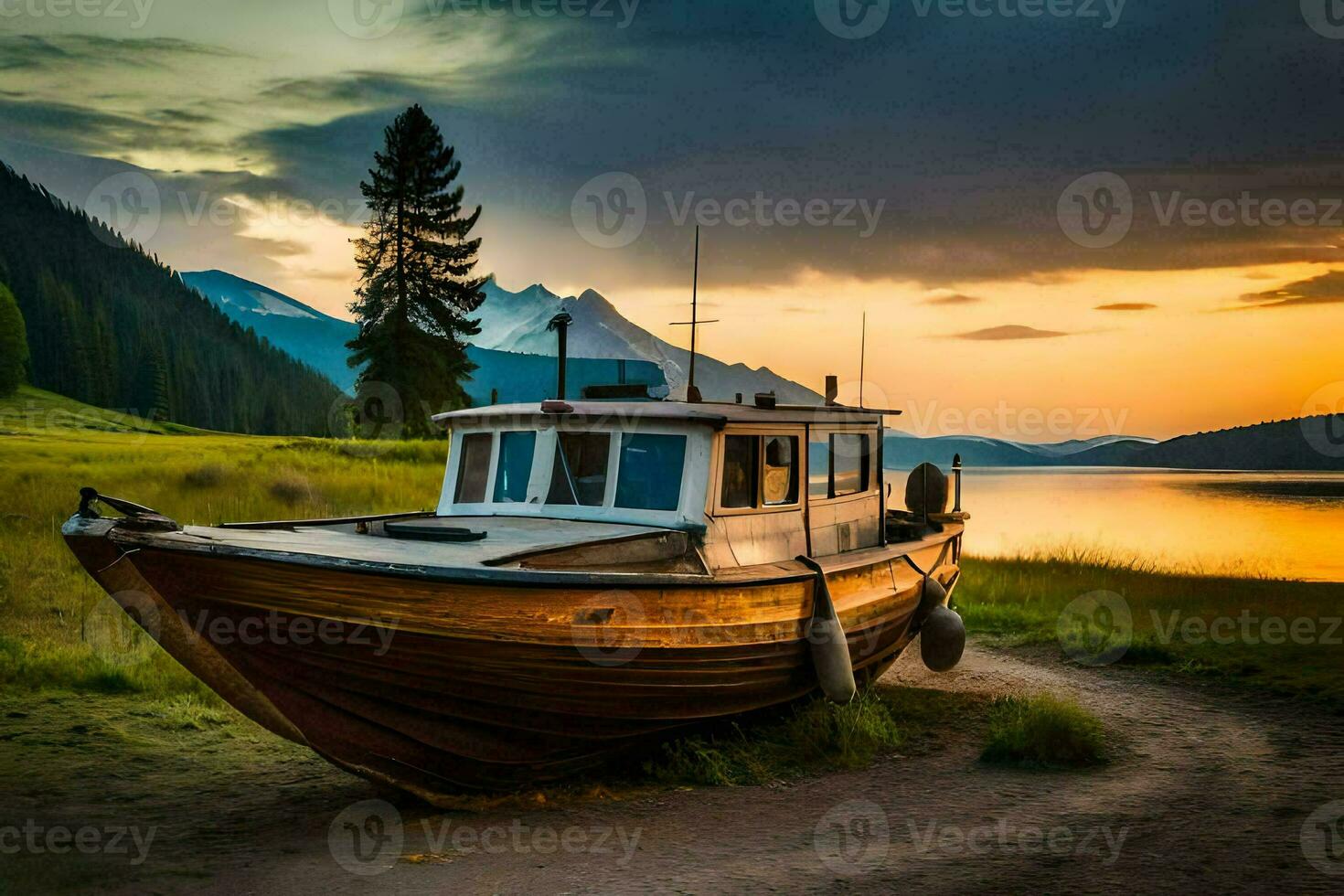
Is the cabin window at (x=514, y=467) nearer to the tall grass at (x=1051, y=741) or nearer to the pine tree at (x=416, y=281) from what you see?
the tall grass at (x=1051, y=741)

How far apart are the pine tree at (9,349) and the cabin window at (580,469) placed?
150ft

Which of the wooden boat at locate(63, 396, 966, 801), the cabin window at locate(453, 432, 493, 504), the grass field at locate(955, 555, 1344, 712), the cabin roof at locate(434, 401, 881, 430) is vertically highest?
the cabin roof at locate(434, 401, 881, 430)

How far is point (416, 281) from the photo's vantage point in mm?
37594

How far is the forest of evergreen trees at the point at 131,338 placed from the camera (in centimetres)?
6550

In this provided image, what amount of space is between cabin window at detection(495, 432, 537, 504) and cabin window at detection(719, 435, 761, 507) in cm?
174

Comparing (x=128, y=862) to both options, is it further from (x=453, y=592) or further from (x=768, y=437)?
(x=768, y=437)

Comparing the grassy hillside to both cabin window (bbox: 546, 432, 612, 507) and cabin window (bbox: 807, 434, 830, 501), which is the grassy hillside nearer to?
cabin window (bbox: 546, 432, 612, 507)

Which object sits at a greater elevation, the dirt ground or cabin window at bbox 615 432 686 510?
cabin window at bbox 615 432 686 510

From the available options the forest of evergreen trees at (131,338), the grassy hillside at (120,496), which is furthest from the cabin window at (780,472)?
the forest of evergreen trees at (131,338)

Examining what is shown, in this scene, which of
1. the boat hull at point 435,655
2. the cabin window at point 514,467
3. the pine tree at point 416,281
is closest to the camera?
the boat hull at point 435,655

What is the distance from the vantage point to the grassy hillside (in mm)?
11273

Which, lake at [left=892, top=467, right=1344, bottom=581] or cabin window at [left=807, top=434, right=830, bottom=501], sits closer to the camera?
cabin window at [left=807, top=434, right=830, bottom=501]

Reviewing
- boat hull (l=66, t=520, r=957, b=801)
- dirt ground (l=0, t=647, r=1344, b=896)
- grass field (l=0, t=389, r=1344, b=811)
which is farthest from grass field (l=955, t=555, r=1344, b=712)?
boat hull (l=66, t=520, r=957, b=801)

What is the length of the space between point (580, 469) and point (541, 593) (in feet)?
8.22
